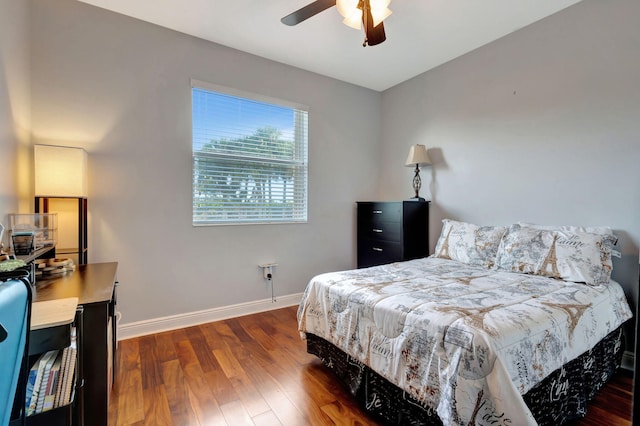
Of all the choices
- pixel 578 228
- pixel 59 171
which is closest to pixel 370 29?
pixel 578 228

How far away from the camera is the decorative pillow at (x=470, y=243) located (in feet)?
8.20

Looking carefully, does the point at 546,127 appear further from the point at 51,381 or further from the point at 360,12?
the point at 51,381

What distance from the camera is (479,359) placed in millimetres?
1127

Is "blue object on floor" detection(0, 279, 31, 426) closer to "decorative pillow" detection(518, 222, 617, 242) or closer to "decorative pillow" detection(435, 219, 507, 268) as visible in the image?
"decorative pillow" detection(435, 219, 507, 268)

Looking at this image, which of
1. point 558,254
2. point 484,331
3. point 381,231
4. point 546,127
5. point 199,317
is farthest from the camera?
point 381,231

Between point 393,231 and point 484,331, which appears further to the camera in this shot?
point 393,231

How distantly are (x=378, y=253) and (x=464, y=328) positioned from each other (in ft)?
7.47

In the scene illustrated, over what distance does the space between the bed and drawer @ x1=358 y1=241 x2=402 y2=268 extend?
2.77 feet

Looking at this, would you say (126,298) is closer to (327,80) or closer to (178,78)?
(178,78)

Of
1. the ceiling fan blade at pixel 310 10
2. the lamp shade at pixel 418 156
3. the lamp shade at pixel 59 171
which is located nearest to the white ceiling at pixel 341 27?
the ceiling fan blade at pixel 310 10

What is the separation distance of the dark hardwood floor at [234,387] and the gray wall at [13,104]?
118 cm

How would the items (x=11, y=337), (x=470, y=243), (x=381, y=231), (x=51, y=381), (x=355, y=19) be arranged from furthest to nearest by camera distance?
(x=381, y=231) → (x=470, y=243) → (x=355, y=19) → (x=51, y=381) → (x=11, y=337)

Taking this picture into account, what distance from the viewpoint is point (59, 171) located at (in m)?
1.98

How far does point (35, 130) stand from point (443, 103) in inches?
148
